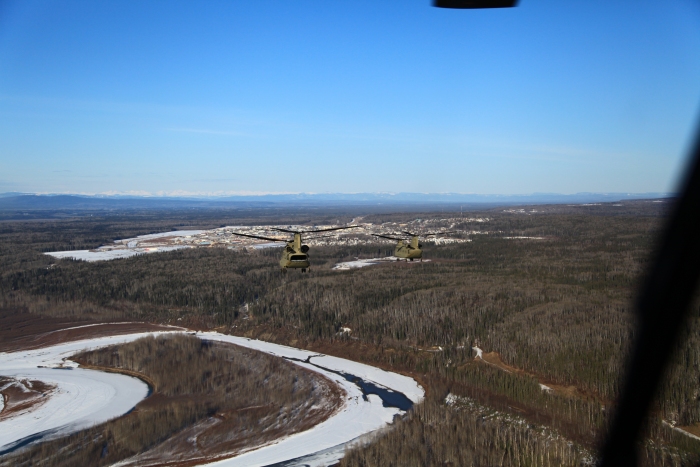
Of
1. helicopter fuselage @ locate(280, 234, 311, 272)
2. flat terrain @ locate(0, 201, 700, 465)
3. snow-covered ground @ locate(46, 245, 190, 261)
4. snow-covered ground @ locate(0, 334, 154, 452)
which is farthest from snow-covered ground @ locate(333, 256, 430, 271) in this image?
helicopter fuselage @ locate(280, 234, 311, 272)

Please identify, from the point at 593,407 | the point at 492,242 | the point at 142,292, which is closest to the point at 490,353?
the point at 593,407

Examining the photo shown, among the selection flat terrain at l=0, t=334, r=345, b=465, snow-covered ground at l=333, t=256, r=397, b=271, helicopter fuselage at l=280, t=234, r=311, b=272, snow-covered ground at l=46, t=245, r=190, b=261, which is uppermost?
helicopter fuselage at l=280, t=234, r=311, b=272

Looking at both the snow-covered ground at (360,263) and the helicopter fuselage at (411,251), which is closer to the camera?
the helicopter fuselage at (411,251)

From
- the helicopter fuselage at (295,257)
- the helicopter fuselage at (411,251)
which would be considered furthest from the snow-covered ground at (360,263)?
the helicopter fuselage at (295,257)

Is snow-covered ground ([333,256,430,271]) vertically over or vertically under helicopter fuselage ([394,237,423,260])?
under

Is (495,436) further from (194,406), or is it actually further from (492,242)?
(492,242)

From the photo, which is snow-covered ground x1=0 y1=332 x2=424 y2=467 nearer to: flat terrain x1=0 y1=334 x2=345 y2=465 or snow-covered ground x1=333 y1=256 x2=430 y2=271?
flat terrain x1=0 y1=334 x2=345 y2=465

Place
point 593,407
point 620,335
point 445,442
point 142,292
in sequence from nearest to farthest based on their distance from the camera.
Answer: point 445,442 < point 593,407 < point 620,335 < point 142,292

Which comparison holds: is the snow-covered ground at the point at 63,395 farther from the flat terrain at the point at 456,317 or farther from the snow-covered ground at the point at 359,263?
the snow-covered ground at the point at 359,263
